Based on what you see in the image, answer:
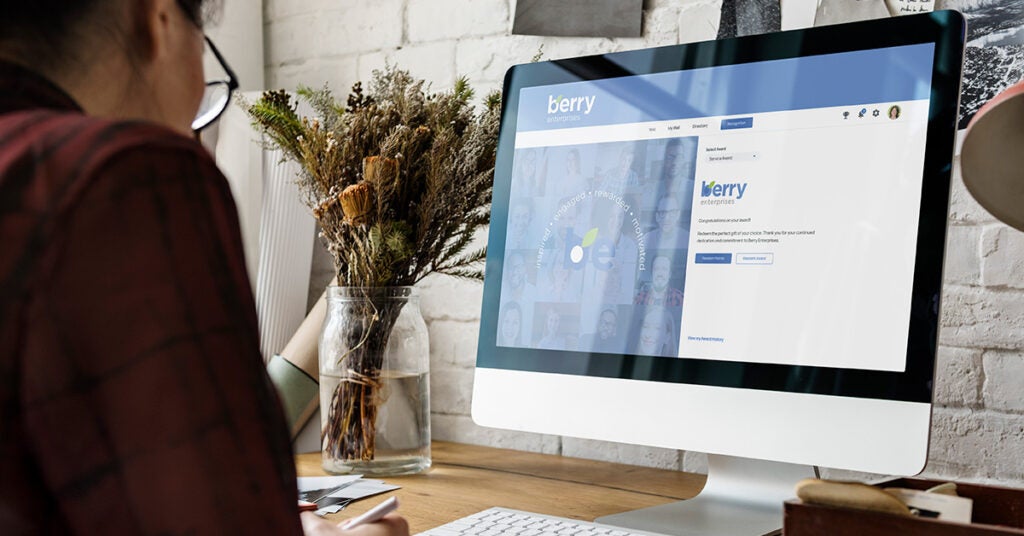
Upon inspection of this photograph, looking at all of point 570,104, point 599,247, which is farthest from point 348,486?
point 570,104

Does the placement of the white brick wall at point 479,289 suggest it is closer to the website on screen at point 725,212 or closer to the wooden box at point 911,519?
the website on screen at point 725,212

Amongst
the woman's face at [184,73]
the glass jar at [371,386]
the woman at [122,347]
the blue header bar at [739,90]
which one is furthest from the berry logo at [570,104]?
the woman at [122,347]

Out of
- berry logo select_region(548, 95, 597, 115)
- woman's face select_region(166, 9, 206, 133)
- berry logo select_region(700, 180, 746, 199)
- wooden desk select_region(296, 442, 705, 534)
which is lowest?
wooden desk select_region(296, 442, 705, 534)

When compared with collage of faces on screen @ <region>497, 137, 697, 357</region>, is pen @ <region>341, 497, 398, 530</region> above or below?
below

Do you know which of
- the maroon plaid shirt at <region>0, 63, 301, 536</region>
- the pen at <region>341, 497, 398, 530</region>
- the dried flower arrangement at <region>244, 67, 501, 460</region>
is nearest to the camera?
the maroon plaid shirt at <region>0, 63, 301, 536</region>

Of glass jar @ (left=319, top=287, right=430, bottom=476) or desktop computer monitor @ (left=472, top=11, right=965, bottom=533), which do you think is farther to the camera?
glass jar @ (left=319, top=287, right=430, bottom=476)

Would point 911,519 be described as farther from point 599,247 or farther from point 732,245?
point 599,247

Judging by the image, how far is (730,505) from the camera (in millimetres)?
1011

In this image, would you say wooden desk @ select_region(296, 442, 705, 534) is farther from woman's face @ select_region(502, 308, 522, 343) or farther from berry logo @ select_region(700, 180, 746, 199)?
berry logo @ select_region(700, 180, 746, 199)

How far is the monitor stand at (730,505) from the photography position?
3.08 feet

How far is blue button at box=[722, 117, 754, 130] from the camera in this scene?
99cm

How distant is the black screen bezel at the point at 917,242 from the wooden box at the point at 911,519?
0.42ft

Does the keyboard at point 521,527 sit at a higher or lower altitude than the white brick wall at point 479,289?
lower

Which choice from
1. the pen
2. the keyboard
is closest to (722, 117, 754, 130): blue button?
the keyboard
